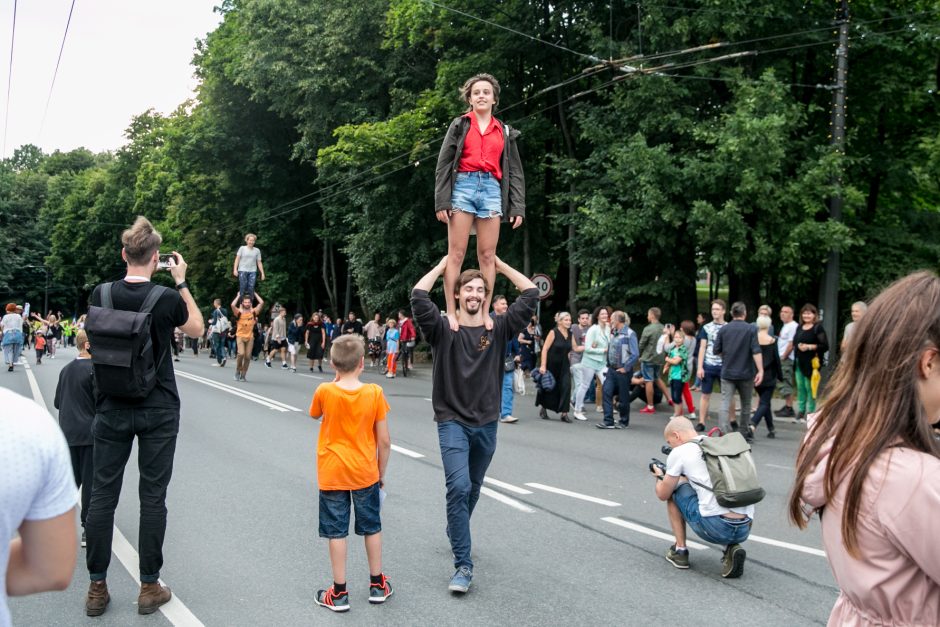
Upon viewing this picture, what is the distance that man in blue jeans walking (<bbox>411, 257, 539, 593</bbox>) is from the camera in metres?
5.43

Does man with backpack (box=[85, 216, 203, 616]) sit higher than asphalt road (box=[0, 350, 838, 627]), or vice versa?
man with backpack (box=[85, 216, 203, 616])

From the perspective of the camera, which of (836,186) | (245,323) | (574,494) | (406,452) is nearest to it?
(574,494)

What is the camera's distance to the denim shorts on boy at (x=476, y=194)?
6336 millimetres

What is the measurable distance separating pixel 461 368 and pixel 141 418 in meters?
1.91

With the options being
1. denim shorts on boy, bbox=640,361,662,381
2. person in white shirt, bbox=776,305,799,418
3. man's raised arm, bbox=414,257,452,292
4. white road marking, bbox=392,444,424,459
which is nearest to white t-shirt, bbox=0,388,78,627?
man's raised arm, bbox=414,257,452,292

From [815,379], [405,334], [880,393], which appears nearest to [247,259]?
[405,334]

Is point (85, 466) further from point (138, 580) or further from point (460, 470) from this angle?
point (460, 470)

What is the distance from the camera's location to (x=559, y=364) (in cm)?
1495

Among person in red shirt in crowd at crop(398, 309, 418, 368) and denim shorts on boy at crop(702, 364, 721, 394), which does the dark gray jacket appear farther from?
person in red shirt in crowd at crop(398, 309, 418, 368)

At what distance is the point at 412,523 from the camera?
7.27m

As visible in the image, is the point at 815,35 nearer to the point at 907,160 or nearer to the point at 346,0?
the point at 907,160

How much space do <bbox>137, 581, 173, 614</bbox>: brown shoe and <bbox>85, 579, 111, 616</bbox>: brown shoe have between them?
7.6 inches

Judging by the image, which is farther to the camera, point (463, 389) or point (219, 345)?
point (219, 345)

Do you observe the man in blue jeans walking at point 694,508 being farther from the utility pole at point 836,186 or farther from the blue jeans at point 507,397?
the utility pole at point 836,186
